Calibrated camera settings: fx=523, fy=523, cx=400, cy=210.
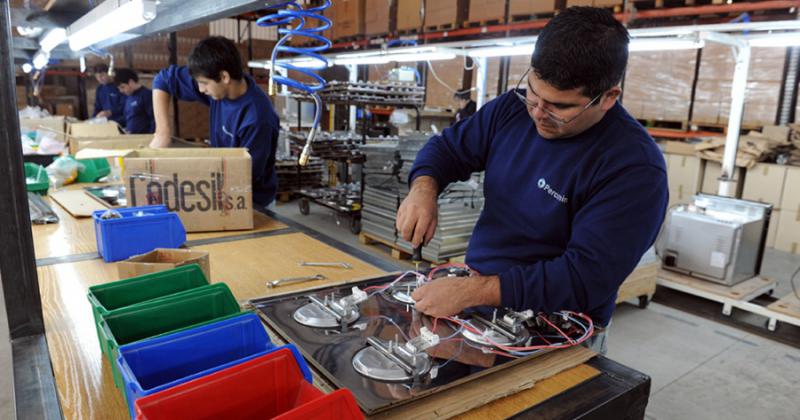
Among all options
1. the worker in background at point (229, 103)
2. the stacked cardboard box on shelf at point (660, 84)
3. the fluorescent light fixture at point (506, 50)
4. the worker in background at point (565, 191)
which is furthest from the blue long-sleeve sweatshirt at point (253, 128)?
the stacked cardboard box on shelf at point (660, 84)

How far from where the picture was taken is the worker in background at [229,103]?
243cm

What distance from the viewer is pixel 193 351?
2.95 ft

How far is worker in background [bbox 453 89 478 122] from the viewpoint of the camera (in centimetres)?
646

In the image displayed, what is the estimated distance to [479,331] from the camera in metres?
1.14

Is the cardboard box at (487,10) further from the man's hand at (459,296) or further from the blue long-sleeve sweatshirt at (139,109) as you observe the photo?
the man's hand at (459,296)

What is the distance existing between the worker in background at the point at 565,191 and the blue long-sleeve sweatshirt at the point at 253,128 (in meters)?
1.27

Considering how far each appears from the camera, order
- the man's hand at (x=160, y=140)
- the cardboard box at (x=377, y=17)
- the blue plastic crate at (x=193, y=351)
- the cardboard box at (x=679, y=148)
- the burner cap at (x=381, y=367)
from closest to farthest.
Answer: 1. the blue plastic crate at (x=193, y=351)
2. the burner cap at (x=381, y=367)
3. the man's hand at (x=160, y=140)
4. the cardboard box at (x=679, y=148)
5. the cardboard box at (x=377, y=17)

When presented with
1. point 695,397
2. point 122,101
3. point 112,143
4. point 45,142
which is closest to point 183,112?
point 122,101

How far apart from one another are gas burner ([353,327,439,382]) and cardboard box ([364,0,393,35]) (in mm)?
6662

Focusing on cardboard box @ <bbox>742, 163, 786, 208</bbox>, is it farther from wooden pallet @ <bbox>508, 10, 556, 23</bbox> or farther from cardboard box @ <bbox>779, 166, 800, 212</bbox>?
wooden pallet @ <bbox>508, 10, 556, 23</bbox>

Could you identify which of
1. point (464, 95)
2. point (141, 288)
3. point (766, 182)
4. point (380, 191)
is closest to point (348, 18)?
point (464, 95)

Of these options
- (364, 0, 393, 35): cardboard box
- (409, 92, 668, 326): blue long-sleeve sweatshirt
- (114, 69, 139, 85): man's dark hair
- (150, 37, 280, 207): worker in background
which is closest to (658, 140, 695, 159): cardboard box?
(364, 0, 393, 35): cardboard box

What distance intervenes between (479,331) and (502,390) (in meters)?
0.17

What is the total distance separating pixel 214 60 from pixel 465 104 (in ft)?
15.8
